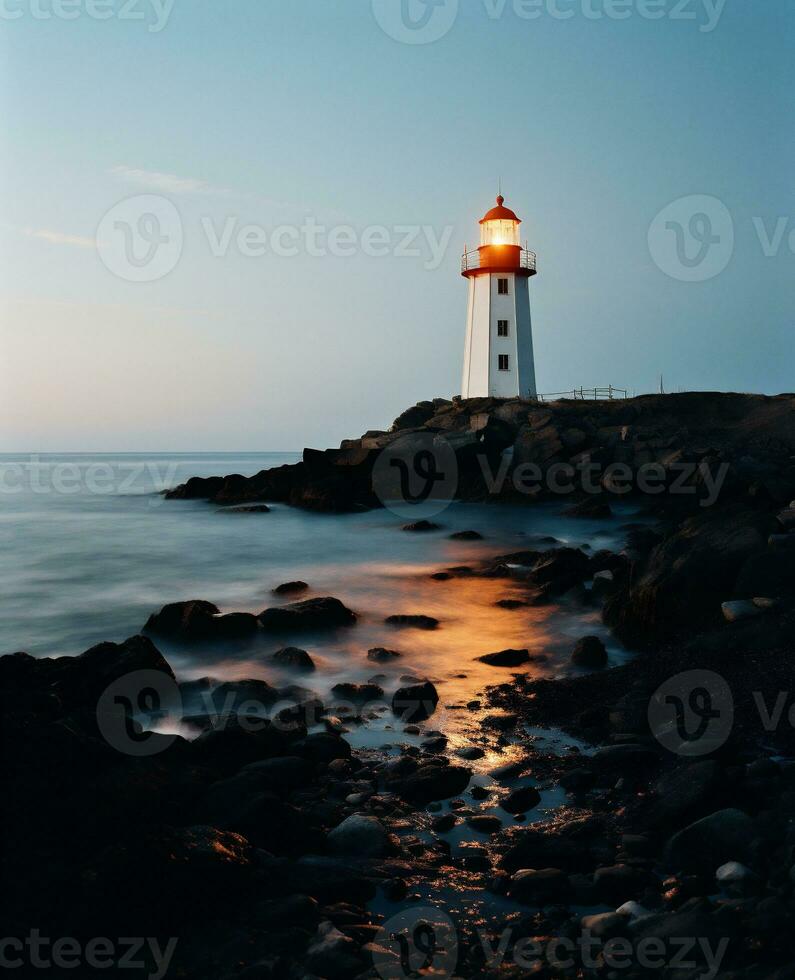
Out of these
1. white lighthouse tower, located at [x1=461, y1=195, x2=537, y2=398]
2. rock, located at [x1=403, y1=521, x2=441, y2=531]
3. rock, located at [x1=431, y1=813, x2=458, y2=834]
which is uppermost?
white lighthouse tower, located at [x1=461, y1=195, x2=537, y2=398]

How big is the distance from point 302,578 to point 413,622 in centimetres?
577

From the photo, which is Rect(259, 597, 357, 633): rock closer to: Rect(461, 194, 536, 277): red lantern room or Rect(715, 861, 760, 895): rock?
Rect(715, 861, 760, 895): rock

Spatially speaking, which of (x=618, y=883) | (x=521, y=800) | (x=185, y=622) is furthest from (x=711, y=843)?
(x=185, y=622)

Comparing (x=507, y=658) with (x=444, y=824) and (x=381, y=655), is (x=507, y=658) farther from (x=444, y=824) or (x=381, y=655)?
(x=444, y=824)

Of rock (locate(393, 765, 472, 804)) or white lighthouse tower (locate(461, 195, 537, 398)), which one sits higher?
white lighthouse tower (locate(461, 195, 537, 398))

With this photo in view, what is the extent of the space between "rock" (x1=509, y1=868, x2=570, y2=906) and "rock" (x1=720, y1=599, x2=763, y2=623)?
4.82 metres

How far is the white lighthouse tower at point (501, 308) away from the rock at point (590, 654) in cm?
2843

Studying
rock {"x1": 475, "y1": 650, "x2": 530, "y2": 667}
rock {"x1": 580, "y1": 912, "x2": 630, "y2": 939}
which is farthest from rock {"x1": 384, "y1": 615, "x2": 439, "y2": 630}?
rock {"x1": 580, "y1": 912, "x2": 630, "y2": 939}

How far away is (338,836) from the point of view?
15.8 feet

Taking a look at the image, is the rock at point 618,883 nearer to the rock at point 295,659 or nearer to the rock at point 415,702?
the rock at point 415,702

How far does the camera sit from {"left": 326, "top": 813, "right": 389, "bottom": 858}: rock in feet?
15.5

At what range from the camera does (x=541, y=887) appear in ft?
13.7

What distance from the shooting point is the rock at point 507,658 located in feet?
29.3

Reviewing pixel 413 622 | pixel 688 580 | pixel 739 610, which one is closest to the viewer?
pixel 739 610
